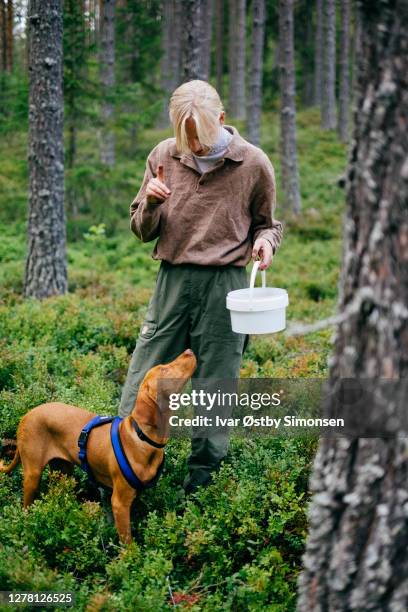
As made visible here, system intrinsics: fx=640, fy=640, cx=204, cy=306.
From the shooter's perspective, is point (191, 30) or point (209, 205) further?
point (191, 30)

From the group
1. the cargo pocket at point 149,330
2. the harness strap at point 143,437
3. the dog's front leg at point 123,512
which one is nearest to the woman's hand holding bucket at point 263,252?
the cargo pocket at point 149,330

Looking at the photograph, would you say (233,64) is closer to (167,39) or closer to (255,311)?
(167,39)

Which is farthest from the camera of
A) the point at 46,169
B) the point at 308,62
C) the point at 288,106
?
the point at 308,62

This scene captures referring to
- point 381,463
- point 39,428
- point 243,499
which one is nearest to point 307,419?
point 243,499

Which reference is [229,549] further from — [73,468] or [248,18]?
[248,18]

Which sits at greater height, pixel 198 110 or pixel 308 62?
pixel 308 62

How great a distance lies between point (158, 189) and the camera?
3.64 meters

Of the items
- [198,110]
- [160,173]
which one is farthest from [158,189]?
[198,110]

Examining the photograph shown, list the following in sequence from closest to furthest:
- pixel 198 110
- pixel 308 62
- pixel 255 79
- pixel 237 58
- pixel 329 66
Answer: pixel 198 110 < pixel 255 79 < pixel 329 66 < pixel 237 58 < pixel 308 62

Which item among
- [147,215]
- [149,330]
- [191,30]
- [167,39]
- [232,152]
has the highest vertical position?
[167,39]

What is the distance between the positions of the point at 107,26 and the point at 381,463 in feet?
62.4

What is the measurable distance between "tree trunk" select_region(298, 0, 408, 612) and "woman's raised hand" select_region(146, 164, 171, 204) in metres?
1.48

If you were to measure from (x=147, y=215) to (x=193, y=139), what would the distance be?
522 millimetres

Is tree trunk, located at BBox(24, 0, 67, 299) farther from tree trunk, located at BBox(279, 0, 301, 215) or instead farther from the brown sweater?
tree trunk, located at BBox(279, 0, 301, 215)
